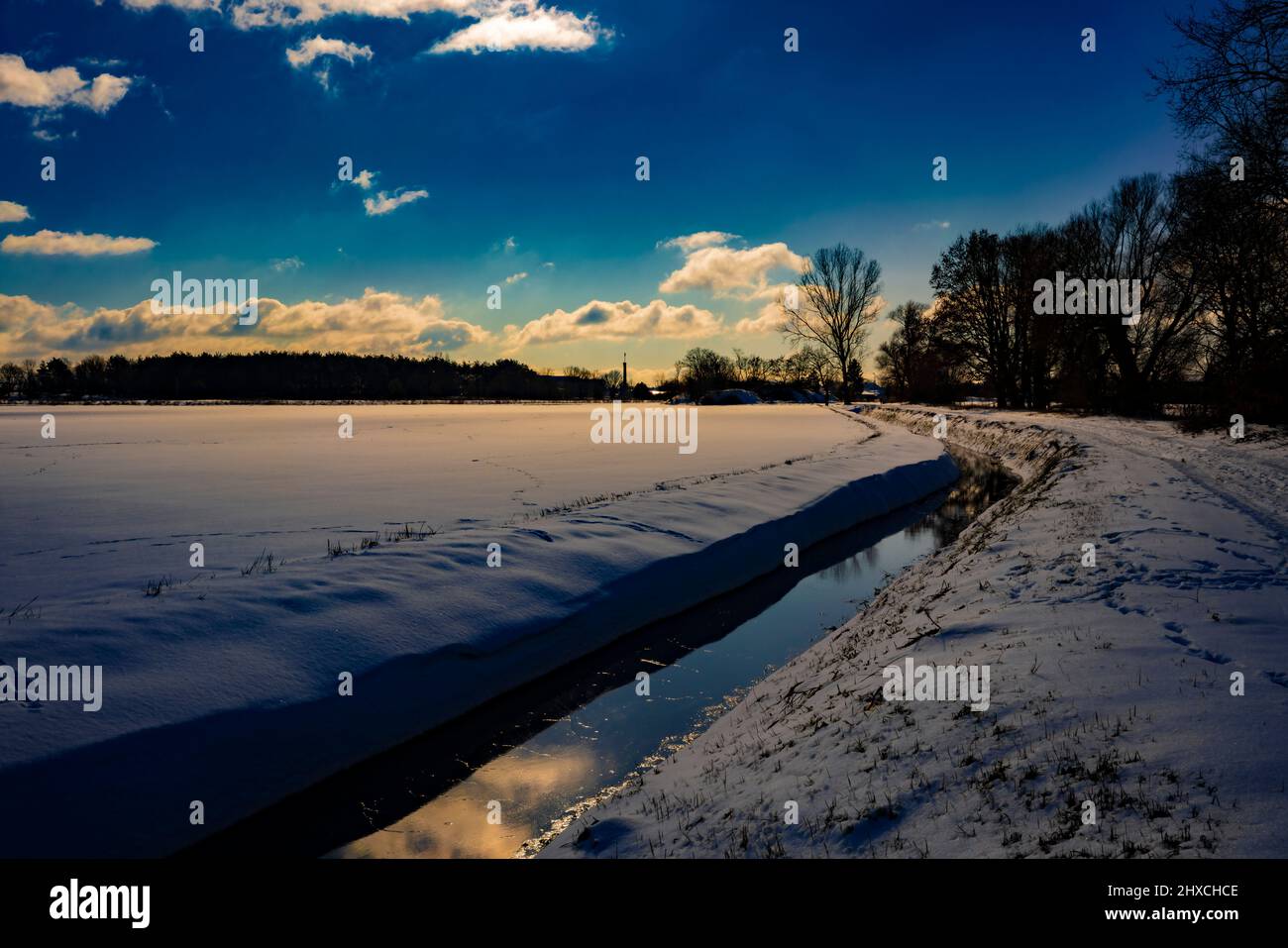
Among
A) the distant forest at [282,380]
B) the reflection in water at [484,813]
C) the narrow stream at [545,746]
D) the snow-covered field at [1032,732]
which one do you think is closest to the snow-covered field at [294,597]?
the narrow stream at [545,746]

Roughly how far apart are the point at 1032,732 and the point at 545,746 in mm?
4137

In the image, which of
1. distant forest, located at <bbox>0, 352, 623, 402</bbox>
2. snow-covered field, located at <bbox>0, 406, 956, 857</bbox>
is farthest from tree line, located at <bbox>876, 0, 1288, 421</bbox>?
distant forest, located at <bbox>0, 352, 623, 402</bbox>

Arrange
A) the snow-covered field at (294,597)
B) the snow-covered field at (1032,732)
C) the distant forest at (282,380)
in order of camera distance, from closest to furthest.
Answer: the snow-covered field at (1032,732) < the snow-covered field at (294,597) < the distant forest at (282,380)

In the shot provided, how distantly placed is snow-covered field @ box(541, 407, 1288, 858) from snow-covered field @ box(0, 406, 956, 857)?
2716 millimetres

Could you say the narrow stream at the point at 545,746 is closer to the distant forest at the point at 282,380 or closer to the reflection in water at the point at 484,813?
the reflection in water at the point at 484,813

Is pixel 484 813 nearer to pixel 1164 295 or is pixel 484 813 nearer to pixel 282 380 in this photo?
pixel 1164 295

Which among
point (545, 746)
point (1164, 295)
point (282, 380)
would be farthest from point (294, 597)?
point (282, 380)

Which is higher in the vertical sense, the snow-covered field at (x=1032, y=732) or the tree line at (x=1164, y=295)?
the tree line at (x=1164, y=295)

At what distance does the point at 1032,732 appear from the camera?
173 inches

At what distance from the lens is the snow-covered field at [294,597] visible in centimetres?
516

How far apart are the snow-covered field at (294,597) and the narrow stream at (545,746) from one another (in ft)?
1.05
